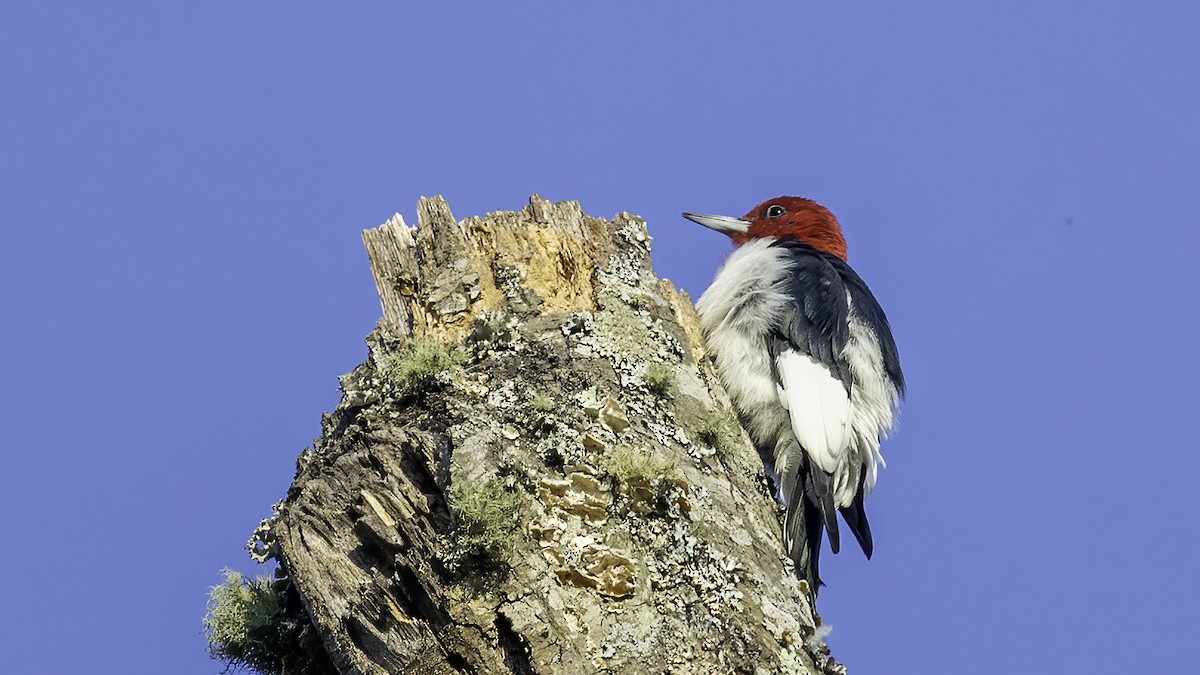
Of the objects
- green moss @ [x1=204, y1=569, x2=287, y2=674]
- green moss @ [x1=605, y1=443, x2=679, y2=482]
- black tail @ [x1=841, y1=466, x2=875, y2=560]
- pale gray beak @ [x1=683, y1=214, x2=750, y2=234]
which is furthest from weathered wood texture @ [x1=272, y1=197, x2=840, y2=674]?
pale gray beak @ [x1=683, y1=214, x2=750, y2=234]

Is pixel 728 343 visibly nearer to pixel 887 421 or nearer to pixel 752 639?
pixel 887 421

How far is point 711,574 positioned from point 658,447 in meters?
0.49

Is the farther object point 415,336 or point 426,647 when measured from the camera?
point 415,336

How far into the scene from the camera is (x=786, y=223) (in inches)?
271

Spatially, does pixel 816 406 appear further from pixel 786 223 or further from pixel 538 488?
pixel 786 223

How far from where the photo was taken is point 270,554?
159 inches

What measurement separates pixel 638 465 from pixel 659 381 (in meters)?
0.47

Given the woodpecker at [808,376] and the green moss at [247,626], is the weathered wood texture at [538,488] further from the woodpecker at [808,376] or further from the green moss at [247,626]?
the woodpecker at [808,376]

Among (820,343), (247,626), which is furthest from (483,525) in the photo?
(820,343)

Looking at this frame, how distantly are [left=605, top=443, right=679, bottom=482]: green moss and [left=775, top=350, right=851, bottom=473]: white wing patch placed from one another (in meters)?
1.33

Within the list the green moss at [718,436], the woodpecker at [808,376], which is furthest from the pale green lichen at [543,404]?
the woodpecker at [808,376]

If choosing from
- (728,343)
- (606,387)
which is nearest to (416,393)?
(606,387)

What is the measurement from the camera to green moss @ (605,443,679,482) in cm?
347

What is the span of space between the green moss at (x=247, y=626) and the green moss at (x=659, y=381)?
4.96 ft
